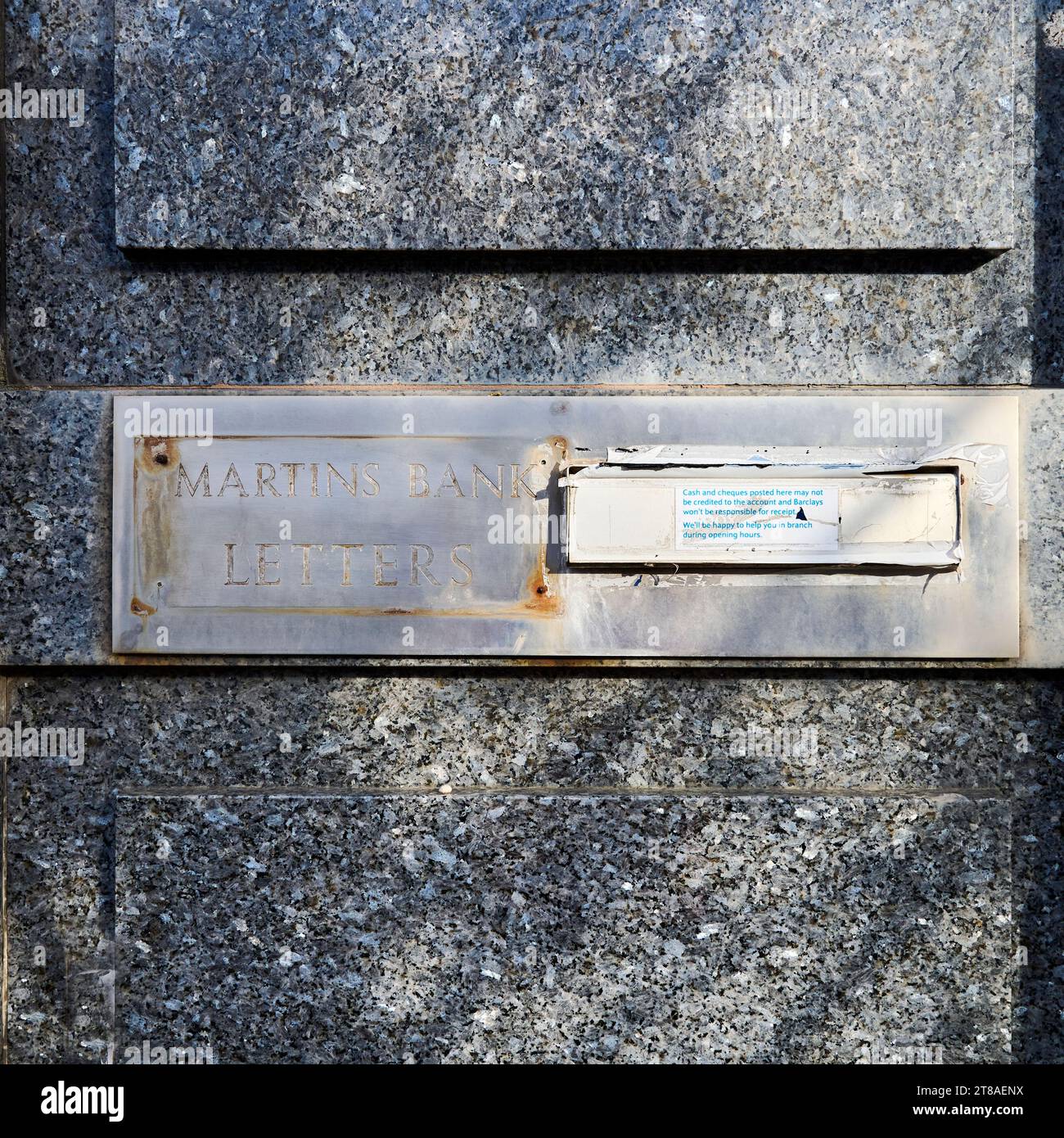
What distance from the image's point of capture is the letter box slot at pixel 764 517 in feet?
7.41

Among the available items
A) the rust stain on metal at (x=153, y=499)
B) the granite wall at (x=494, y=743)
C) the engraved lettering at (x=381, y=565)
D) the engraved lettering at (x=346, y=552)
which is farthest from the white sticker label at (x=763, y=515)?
the rust stain on metal at (x=153, y=499)

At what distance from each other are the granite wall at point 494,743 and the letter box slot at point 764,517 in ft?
1.06

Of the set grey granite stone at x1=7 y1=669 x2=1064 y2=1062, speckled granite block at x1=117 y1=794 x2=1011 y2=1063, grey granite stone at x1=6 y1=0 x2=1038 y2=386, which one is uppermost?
grey granite stone at x1=6 y1=0 x2=1038 y2=386

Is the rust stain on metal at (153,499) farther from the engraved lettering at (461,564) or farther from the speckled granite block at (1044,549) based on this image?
the speckled granite block at (1044,549)

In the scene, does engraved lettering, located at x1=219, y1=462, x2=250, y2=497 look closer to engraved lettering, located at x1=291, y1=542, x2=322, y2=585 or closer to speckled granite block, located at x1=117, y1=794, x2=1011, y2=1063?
engraved lettering, located at x1=291, y1=542, x2=322, y2=585

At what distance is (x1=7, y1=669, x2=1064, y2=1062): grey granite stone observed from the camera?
2.39 m

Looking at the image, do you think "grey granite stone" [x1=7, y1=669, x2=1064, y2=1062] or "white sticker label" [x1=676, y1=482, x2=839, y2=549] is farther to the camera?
"grey granite stone" [x1=7, y1=669, x2=1064, y2=1062]

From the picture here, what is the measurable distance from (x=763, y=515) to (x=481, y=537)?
87cm

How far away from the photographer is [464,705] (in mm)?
2398

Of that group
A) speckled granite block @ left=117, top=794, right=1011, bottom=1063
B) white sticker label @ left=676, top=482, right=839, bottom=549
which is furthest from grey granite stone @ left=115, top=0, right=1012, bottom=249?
speckled granite block @ left=117, top=794, right=1011, bottom=1063

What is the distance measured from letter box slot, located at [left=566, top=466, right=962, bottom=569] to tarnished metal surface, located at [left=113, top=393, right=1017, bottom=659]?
5 cm

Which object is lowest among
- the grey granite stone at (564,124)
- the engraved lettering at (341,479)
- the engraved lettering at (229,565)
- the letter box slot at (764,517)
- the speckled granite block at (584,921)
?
the speckled granite block at (584,921)

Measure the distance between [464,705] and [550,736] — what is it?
→ 0.30m

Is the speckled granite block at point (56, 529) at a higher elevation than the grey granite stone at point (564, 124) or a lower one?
lower
